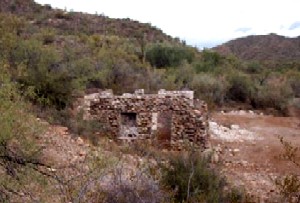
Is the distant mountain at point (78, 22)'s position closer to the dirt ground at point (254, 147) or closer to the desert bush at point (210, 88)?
the desert bush at point (210, 88)

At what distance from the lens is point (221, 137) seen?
577 inches

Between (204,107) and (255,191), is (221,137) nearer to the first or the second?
(204,107)

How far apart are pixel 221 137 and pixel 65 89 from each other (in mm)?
4981

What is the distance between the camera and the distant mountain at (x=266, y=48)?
46156mm

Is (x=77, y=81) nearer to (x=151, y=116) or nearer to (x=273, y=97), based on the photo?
(x=151, y=116)

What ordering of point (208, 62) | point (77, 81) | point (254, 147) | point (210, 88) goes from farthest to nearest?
1. point (208, 62)
2. point (210, 88)
3. point (254, 147)
4. point (77, 81)

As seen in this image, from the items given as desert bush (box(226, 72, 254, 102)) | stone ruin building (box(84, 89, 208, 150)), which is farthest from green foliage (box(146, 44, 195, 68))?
stone ruin building (box(84, 89, 208, 150))

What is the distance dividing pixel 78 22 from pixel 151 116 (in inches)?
1094

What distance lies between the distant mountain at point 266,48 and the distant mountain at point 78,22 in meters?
8.07

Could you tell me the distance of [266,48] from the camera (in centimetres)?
4919

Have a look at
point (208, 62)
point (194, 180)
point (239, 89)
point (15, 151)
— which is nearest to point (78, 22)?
point (208, 62)

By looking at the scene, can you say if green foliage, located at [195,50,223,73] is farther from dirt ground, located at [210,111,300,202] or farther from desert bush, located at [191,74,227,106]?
dirt ground, located at [210,111,300,202]

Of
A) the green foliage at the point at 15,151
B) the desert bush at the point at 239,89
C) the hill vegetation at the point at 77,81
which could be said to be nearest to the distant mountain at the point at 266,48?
the hill vegetation at the point at 77,81

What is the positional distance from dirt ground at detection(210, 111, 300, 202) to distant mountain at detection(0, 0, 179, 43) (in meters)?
19.4
